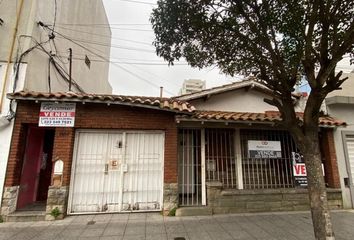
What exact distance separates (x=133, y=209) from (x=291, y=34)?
19.5ft

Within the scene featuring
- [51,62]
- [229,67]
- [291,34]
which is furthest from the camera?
[51,62]

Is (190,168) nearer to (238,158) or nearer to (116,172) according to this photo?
(238,158)

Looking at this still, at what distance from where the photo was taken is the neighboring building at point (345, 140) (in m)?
7.32

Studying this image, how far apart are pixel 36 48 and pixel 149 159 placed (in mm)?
4959

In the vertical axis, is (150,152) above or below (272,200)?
above

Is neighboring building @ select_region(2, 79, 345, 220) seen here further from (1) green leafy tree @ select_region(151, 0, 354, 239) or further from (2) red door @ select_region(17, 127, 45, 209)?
(1) green leafy tree @ select_region(151, 0, 354, 239)

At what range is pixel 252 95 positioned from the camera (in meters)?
9.50

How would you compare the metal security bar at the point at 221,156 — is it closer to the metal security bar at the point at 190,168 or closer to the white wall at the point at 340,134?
the metal security bar at the point at 190,168

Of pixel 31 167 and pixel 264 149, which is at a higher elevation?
pixel 264 149

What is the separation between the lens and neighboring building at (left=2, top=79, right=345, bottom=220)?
6137mm

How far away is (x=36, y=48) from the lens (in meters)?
6.93

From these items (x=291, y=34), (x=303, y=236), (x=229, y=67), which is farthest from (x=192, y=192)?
(x=291, y=34)

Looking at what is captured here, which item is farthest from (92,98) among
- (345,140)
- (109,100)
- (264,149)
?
(345,140)

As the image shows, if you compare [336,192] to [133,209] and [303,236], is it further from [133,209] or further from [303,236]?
[133,209]
